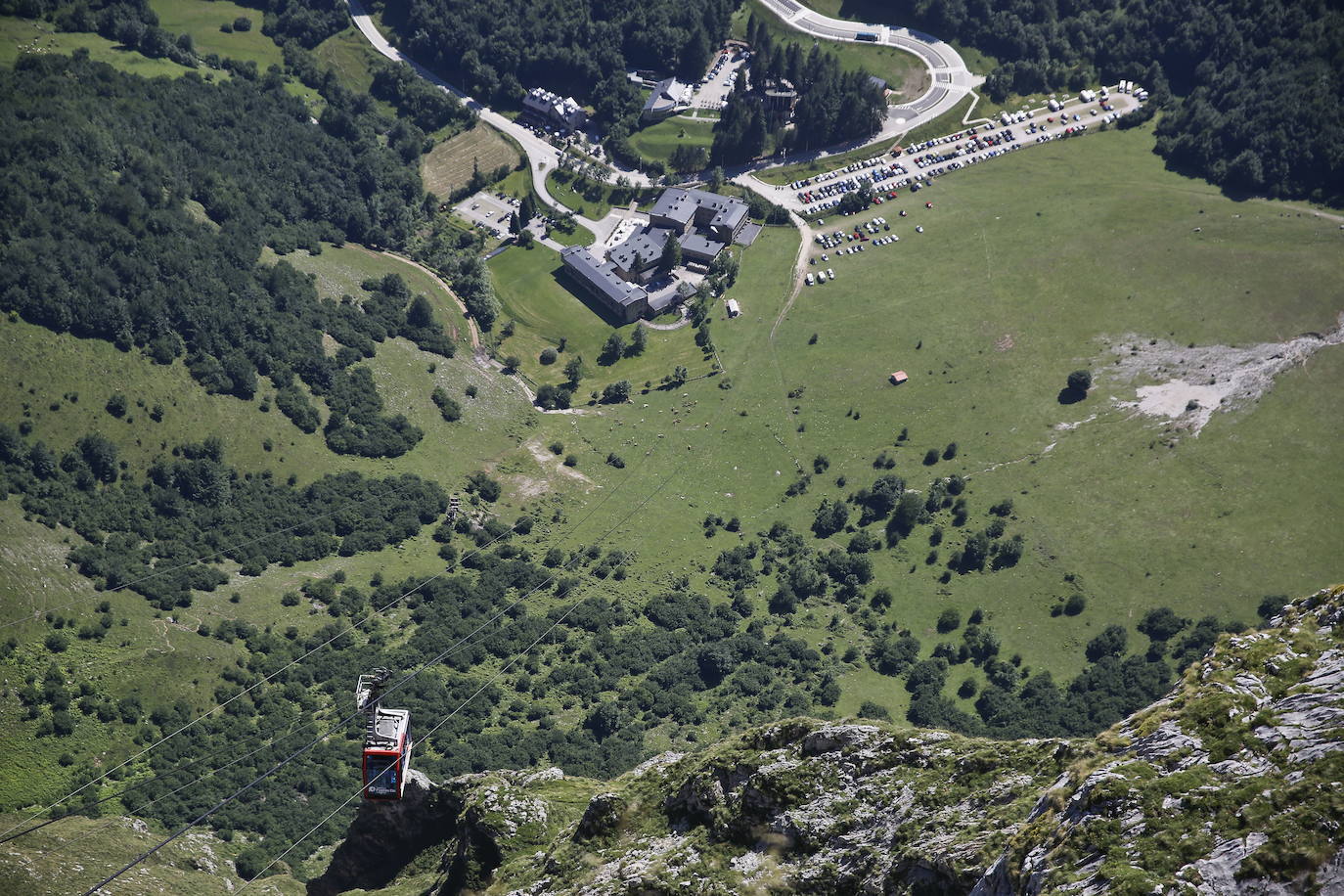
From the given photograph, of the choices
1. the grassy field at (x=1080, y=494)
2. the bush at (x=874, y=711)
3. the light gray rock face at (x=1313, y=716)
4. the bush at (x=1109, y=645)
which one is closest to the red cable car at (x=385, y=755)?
the light gray rock face at (x=1313, y=716)

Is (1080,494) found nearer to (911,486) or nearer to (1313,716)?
(911,486)

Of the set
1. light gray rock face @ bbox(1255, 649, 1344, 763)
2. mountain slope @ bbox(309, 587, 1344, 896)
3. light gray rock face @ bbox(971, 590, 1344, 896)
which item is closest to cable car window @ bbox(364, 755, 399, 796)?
mountain slope @ bbox(309, 587, 1344, 896)

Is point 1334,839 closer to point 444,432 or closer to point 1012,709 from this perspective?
point 1012,709

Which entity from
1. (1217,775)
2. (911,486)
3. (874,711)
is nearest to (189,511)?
(874,711)

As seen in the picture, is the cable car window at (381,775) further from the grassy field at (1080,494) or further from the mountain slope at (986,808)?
the grassy field at (1080,494)

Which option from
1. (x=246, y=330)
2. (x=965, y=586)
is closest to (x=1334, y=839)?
(x=965, y=586)

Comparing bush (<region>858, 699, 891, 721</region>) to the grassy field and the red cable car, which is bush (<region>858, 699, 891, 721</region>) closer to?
the grassy field
